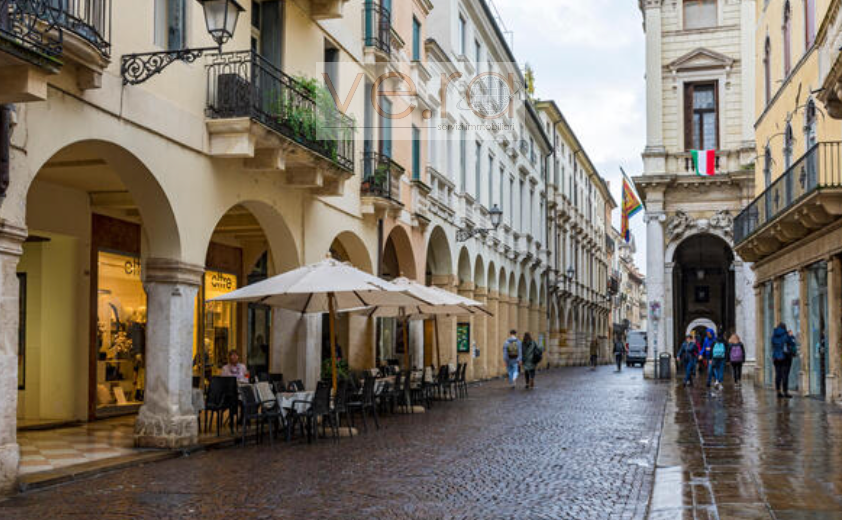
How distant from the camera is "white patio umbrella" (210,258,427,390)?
14227mm

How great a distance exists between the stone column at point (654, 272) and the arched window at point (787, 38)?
1364cm

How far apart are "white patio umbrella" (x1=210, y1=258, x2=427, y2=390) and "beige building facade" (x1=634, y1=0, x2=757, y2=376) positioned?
2222 centimetres

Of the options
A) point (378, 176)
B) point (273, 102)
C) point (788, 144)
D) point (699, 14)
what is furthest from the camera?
point (699, 14)

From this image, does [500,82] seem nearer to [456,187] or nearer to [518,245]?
[518,245]

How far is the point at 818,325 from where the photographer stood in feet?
71.7

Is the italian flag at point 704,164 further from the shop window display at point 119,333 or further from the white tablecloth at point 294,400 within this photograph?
the white tablecloth at point 294,400

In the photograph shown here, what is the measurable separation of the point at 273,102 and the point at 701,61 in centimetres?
2711

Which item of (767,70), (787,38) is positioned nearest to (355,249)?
(787,38)

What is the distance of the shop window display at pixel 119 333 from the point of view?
1764cm

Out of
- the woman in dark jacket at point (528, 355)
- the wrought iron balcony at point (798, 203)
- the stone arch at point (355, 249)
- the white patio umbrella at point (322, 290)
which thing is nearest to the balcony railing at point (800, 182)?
the wrought iron balcony at point (798, 203)

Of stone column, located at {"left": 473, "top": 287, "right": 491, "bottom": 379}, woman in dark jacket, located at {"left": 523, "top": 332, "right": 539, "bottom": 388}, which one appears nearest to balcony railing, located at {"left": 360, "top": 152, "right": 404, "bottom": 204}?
woman in dark jacket, located at {"left": 523, "top": 332, "right": 539, "bottom": 388}

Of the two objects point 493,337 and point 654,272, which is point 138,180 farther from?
point 654,272

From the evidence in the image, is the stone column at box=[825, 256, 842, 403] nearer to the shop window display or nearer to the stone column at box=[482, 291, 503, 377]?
the shop window display

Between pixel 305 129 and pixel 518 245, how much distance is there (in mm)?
26712
